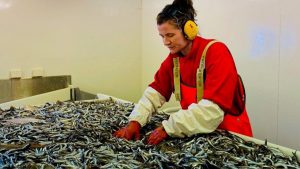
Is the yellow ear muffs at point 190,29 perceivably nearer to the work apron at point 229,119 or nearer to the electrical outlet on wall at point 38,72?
the work apron at point 229,119

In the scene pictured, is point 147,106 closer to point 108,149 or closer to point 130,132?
point 130,132

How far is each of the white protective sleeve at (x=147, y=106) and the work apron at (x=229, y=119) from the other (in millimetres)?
175

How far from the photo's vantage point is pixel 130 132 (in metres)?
1.61

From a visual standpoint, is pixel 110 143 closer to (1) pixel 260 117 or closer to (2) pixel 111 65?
A: (1) pixel 260 117

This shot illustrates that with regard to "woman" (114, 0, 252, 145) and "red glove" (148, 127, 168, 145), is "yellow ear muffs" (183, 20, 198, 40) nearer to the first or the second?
"woman" (114, 0, 252, 145)

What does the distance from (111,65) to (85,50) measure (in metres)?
0.37

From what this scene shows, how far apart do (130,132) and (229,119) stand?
0.49 metres

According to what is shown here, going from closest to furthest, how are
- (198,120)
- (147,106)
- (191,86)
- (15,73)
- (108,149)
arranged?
(108,149) < (198,120) < (191,86) < (147,106) < (15,73)

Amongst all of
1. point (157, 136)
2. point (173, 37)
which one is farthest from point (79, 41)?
point (157, 136)

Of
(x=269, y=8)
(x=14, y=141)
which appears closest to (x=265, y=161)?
(x=14, y=141)

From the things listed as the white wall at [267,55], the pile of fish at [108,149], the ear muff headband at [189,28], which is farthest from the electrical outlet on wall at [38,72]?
the ear muff headband at [189,28]

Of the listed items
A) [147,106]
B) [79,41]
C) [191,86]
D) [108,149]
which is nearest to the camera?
[108,149]

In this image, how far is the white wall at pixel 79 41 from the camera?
122 inches

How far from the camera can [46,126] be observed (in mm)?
1701
